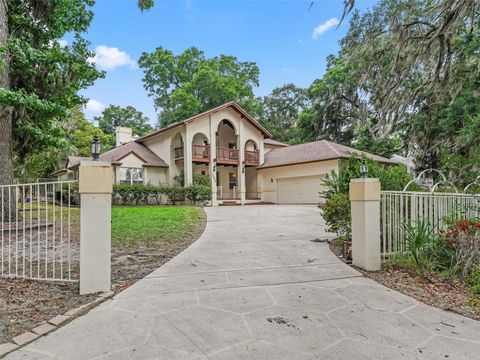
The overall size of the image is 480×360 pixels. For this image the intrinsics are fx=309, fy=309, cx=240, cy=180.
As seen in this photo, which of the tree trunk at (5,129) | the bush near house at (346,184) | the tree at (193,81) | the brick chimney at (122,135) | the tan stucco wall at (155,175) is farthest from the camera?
the tree at (193,81)

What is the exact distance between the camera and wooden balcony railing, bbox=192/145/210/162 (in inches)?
922

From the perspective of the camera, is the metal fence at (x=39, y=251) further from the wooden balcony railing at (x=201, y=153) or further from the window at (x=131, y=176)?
the wooden balcony railing at (x=201, y=153)

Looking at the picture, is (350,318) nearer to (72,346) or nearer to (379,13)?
(72,346)

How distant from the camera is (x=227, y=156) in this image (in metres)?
25.0

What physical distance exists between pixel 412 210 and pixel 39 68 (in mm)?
12606

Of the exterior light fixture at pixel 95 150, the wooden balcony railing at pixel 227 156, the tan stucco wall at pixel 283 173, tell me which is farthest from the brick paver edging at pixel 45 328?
the wooden balcony railing at pixel 227 156

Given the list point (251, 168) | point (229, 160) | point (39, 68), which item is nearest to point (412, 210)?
point (39, 68)

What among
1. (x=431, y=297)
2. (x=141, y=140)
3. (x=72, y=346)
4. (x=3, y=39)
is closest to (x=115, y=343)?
(x=72, y=346)

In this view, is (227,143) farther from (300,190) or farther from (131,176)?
(131,176)

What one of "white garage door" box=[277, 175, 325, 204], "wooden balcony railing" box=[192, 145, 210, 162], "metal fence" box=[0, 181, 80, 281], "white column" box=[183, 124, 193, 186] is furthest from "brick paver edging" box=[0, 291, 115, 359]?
"wooden balcony railing" box=[192, 145, 210, 162]

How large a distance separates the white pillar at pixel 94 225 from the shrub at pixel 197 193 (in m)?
17.1

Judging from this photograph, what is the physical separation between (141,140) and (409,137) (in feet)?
67.9

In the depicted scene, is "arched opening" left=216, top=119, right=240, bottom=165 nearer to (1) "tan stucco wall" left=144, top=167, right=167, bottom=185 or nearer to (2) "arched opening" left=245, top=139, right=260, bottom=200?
(2) "arched opening" left=245, top=139, right=260, bottom=200

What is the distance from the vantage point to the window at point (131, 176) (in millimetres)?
22375
